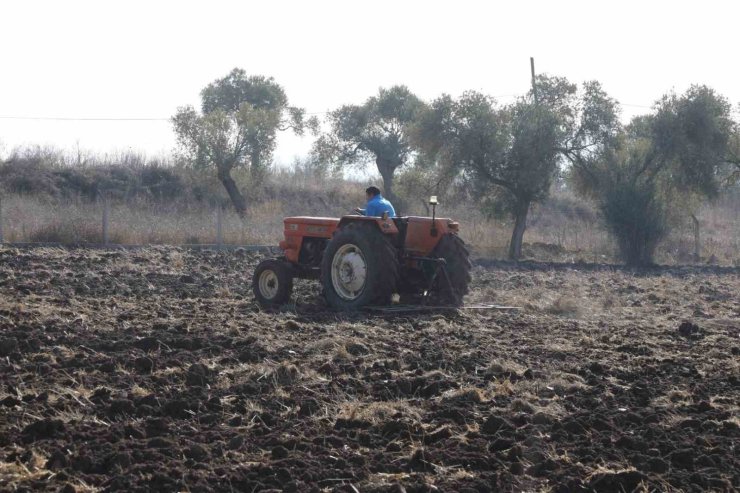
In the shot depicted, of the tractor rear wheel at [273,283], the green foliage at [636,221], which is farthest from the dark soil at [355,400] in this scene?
the green foliage at [636,221]

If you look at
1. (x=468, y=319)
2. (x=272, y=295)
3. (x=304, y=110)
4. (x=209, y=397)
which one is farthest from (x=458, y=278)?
(x=304, y=110)

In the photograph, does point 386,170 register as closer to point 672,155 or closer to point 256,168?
point 256,168

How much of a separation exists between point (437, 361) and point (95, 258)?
43.1ft

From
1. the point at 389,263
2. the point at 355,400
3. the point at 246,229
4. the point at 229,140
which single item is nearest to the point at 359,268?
the point at 389,263

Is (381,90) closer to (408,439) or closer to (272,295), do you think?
(272,295)

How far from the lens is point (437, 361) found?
8414 millimetres

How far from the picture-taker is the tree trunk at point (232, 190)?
39.7 m

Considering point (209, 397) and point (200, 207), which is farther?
point (200, 207)

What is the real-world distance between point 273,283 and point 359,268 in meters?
1.71

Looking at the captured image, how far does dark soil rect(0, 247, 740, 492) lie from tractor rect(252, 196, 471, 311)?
416 mm

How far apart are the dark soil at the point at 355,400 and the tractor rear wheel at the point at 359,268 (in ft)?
1.26

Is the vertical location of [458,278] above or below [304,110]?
below

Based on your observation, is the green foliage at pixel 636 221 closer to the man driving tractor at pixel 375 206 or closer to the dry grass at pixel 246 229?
the dry grass at pixel 246 229

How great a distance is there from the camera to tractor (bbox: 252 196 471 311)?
11883 millimetres
